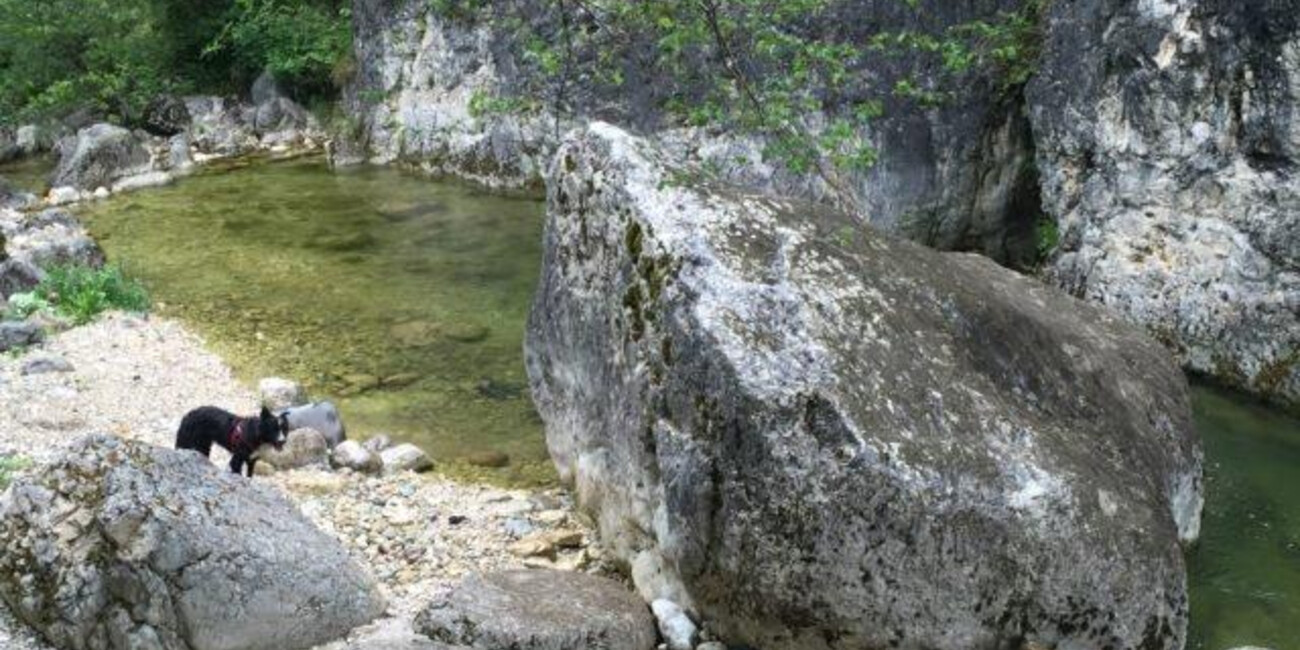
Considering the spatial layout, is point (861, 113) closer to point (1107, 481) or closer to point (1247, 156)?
point (1107, 481)

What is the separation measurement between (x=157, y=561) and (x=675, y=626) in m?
3.22

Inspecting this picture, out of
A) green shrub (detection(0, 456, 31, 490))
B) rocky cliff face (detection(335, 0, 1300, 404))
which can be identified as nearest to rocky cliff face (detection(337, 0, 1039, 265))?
rocky cliff face (detection(335, 0, 1300, 404))

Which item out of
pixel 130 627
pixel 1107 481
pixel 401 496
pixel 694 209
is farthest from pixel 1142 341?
pixel 130 627

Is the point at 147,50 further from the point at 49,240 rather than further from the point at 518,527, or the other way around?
the point at 518,527

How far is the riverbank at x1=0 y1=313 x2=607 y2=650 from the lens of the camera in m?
8.94

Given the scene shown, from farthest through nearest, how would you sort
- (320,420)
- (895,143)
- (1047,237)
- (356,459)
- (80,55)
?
(80,55)
(895,143)
(1047,237)
(320,420)
(356,459)

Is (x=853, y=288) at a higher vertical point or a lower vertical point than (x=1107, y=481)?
higher

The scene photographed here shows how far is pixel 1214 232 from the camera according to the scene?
13.9 m

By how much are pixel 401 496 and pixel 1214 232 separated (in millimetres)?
9842

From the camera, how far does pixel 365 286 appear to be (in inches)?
686

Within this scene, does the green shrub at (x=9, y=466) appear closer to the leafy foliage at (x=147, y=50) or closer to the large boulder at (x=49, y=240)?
the large boulder at (x=49, y=240)

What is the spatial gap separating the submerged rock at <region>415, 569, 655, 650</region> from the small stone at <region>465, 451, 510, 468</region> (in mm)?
3247

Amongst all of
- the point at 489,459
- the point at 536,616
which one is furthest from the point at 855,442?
the point at 489,459

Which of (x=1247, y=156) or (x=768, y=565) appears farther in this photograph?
(x=1247, y=156)
